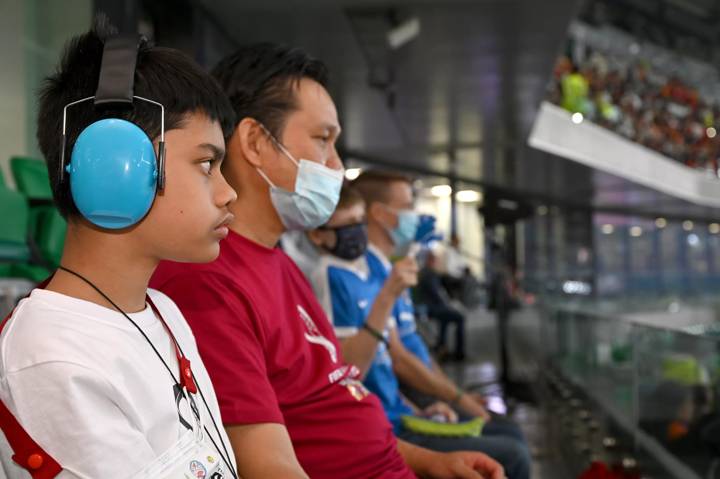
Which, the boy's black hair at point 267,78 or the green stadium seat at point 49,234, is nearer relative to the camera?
the boy's black hair at point 267,78

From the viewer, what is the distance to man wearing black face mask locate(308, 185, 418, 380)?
6.97 ft

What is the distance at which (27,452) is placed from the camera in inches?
31.1

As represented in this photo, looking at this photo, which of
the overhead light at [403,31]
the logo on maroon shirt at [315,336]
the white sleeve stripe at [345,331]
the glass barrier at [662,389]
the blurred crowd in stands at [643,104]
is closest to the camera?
the logo on maroon shirt at [315,336]

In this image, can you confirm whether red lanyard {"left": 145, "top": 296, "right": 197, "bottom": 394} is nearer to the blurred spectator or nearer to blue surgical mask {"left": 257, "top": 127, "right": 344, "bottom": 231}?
blue surgical mask {"left": 257, "top": 127, "right": 344, "bottom": 231}

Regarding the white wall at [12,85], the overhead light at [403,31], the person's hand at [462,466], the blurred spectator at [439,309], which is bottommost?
the blurred spectator at [439,309]

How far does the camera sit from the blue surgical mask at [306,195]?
1.54 m

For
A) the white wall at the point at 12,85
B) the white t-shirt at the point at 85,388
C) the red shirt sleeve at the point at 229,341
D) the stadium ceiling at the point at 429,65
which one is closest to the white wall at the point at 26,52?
the white wall at the point at 12,85

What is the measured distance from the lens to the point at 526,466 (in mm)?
2123

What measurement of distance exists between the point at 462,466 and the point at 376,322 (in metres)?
0.55

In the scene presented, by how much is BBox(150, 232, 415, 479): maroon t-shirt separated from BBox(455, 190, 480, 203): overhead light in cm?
1407

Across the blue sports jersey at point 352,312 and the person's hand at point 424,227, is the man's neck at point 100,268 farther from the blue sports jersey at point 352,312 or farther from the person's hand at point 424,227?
the person's hand at point 424,227

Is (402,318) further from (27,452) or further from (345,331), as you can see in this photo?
(27,452)

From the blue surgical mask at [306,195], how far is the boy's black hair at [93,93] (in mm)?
471

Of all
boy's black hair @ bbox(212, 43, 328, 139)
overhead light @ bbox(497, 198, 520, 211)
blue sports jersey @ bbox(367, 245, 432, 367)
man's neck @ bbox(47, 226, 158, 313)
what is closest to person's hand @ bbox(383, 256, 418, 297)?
boy's black hair @ bbox(212, 43, 328, 139)
